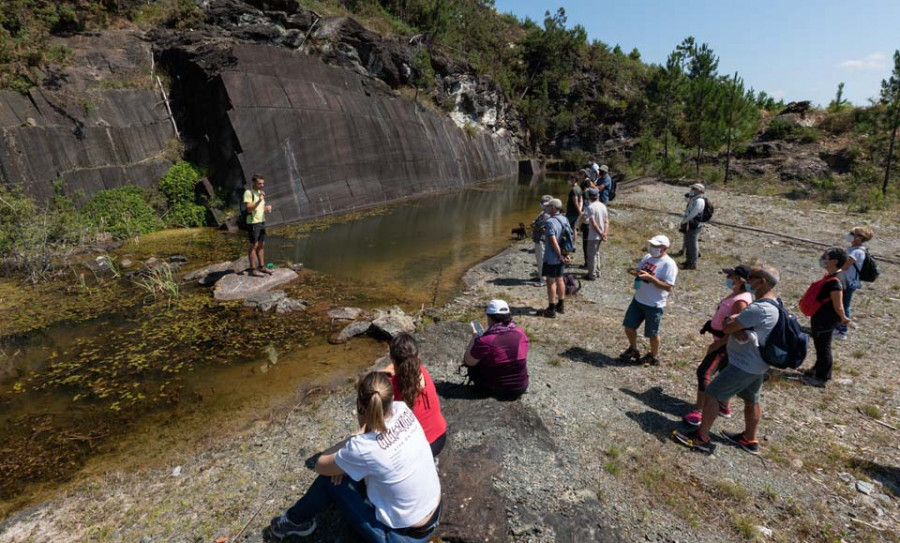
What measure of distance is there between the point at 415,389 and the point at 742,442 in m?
3.76

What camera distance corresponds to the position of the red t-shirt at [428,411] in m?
4.11

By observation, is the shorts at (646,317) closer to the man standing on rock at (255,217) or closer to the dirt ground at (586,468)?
the dirt ground at (586,468)

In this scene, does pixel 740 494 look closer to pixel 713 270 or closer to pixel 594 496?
pixel 594 496

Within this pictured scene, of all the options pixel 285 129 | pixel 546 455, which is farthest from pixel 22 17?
pixel 546 455

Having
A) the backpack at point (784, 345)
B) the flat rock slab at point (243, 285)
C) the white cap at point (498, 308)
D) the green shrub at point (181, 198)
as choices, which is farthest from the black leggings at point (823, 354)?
the green shrub at point (181, 198)

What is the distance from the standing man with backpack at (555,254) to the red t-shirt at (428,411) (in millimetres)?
4927

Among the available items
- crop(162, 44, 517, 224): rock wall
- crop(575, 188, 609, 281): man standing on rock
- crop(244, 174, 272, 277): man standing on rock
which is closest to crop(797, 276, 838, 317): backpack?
crop(575, 188, 609, 281): man standing on rock

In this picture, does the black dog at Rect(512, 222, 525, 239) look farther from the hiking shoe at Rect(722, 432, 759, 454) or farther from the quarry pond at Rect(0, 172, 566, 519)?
the hiking shoe at Rect(722, 432, 759, 454)

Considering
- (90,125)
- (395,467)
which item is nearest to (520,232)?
(395,467)

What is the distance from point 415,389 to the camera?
4008 millimetres

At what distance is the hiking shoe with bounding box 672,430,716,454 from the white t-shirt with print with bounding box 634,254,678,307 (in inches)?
72.1

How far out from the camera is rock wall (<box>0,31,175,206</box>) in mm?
13023

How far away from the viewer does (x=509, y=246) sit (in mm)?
15562

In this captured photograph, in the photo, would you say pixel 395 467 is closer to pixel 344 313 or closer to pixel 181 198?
pixel 344 313
